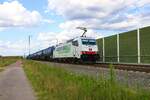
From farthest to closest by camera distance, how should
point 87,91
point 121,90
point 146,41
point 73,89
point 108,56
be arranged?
point 108,56 < point 146,41 < point 73,89 < point 87,91 < point 121,90

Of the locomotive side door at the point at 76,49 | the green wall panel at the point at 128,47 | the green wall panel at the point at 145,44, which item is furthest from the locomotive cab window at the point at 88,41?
the green wall panel at the point at 145,44

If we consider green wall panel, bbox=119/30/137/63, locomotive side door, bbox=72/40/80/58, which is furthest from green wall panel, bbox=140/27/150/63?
locomotive side door, bbox=72/40/80/58

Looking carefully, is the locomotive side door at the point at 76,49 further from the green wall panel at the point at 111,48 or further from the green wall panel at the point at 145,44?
the green wall panel at the point at 145,44

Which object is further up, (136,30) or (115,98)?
(136,30)

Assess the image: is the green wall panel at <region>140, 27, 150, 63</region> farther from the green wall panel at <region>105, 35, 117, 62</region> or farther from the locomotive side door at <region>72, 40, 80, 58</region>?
the green wall panel at <region>105, 35, 117, 62</region>

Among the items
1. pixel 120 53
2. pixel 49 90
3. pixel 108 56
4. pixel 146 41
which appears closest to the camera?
pixel 49 90

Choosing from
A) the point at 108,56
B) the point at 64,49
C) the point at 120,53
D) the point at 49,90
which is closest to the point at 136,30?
the point at 120,53

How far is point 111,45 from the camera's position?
50.9 metres

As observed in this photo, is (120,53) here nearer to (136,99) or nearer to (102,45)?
(102,45)

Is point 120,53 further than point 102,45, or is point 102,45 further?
point 102,45

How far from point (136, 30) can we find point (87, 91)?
31942 millimetres

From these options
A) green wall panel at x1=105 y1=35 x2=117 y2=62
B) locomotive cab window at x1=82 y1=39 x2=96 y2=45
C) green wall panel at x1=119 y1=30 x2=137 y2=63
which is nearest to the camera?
green wall panel at x1=119 y1=30 x2=137 y2=63

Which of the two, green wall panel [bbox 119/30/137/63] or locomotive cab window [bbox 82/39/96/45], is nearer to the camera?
green wall panel [bbox 119/30/137/63]

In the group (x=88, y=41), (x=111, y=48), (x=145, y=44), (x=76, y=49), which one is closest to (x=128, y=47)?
(x=88, y=41)
